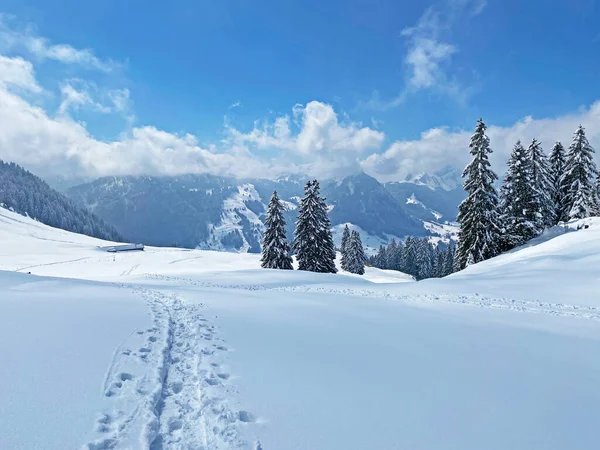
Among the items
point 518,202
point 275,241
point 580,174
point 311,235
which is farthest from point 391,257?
point 275,241

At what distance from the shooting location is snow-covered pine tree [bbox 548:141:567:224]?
133 ft

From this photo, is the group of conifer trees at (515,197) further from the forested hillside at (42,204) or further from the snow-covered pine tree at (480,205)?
the forested hillside at (42,204)

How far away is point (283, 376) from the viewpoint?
18.7ft

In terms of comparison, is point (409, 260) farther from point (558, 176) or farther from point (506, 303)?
point (506, 303)

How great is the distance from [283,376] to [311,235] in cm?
3317

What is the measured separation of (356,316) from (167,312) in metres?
Result: 6.04

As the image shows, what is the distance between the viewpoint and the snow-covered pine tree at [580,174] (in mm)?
37000

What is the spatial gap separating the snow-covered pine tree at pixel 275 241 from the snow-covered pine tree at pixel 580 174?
33.8 meters

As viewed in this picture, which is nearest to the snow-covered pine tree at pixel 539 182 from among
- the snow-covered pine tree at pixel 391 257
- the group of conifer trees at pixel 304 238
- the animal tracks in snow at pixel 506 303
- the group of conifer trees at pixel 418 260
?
the group of conifer trees at pixel 304 238

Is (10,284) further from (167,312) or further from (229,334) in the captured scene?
(229,334)

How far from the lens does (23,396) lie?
420 centimetres

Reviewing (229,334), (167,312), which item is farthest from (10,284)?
(229,334)

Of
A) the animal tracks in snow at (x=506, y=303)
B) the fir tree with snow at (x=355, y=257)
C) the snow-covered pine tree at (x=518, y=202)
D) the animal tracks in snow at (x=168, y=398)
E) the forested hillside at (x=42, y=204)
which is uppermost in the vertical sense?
the forested hillside at (x=42, y=204)

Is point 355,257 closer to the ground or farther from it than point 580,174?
closer to the ground
